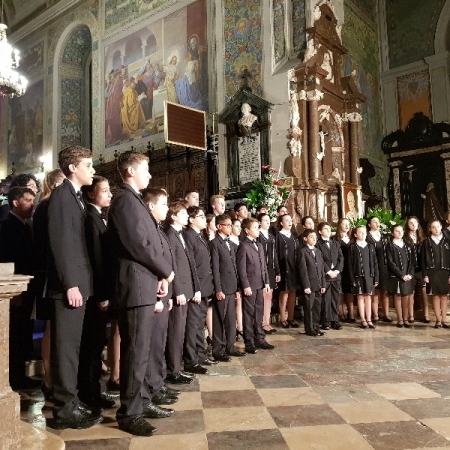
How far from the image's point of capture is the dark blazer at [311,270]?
601 centimetres

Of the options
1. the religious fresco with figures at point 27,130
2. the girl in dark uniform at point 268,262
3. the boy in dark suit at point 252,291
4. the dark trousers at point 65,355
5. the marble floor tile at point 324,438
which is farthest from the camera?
the religious fresco with figures at point 27,130

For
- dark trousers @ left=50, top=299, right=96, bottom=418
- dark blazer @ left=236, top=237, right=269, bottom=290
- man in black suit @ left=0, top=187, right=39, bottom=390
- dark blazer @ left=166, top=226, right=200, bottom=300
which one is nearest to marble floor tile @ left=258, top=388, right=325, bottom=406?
dark blazer @ left=166, top=226, right=200, bottom=300

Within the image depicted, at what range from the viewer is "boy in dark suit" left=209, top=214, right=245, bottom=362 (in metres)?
4.53

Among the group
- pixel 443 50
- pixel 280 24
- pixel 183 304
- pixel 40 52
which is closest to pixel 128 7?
pixel 40 52

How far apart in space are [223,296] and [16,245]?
1.94 metres

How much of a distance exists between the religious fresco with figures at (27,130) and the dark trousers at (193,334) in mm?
14115

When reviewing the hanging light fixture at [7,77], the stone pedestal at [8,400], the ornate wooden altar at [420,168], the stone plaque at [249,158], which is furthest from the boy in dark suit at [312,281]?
the ornate wooden altar at [420,168]

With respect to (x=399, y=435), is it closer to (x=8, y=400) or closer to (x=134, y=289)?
(x=134, y=289)

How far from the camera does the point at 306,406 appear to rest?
120 inches

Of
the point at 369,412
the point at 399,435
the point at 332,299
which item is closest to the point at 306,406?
the point at 369,412

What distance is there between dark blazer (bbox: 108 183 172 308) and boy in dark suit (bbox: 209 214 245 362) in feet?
5.86

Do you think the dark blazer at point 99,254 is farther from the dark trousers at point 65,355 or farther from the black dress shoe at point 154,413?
the black dress shoe at point 154,413

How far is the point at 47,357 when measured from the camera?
349 centimetres

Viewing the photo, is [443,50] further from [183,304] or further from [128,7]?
[183,304]
